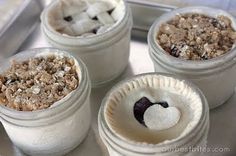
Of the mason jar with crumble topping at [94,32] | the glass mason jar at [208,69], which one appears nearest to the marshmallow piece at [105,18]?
the mason jar with crumble topping at [94,32]

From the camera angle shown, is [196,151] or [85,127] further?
[85,127]

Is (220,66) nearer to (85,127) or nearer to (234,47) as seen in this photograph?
(234,47)

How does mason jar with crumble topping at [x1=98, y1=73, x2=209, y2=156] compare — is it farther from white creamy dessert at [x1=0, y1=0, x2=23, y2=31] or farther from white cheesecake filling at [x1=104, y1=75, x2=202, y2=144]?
white creamy dessert at [x1=0, y1=0, x2=23, y2=31]

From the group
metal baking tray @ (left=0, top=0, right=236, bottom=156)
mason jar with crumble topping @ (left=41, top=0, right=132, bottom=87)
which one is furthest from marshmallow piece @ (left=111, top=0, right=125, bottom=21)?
metal baking tray @ (left=0, top=0, right=236, bottom=156)

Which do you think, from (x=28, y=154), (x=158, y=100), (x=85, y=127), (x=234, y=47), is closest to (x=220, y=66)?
(x=234, y=47)

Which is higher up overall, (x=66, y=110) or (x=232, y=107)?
(x=66, y=110)
